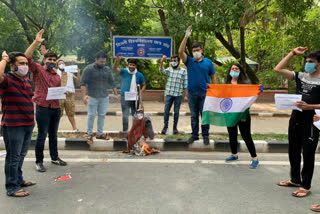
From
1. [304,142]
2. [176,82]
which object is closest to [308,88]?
[304,142]

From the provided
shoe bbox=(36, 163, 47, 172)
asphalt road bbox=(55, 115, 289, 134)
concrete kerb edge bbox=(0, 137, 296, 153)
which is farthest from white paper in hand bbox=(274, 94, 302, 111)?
asphalt road bbox=(55, 115, 289, 134)

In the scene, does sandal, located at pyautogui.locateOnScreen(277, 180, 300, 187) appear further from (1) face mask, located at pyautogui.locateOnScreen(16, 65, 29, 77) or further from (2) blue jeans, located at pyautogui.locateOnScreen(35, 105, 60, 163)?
(1) face mask, located at pyautogui.locateOnScreen(16, 65, 29, 77)

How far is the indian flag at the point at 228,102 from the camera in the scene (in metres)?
4.61

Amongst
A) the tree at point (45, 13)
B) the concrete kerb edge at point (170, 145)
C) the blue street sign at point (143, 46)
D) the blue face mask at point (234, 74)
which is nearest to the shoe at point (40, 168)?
the concrete kerb edge at point (170, 145)

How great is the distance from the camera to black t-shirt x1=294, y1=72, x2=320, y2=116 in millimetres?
3393

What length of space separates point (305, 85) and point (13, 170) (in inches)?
147

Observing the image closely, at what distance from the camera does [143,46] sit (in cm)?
1030

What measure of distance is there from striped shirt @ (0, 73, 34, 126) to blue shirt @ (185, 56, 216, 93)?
296 cm

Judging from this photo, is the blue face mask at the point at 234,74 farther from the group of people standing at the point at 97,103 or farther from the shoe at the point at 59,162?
the shoe at the point at 59,162

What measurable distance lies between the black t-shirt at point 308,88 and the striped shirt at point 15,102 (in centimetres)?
342

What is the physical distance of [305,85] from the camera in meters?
3.48

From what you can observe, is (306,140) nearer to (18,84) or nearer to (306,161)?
(306,161)

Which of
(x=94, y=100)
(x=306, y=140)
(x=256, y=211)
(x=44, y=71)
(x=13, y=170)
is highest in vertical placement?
(x=44, y=71)

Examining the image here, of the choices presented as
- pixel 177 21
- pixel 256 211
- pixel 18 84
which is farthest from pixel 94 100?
pixel 177 21
